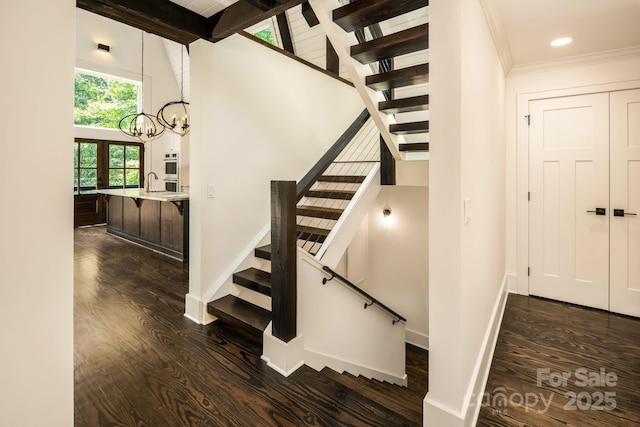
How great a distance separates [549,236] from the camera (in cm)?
358

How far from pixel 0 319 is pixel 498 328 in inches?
128

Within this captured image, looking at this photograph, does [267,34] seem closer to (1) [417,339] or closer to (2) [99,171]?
(2) [99,171]

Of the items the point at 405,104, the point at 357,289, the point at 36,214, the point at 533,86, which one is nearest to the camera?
the point at 36,214

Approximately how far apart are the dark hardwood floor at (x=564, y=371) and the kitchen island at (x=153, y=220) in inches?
163

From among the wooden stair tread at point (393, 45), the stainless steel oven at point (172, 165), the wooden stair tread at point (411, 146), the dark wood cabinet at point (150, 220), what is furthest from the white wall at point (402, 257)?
the stainless steel oven at point (172, 165)

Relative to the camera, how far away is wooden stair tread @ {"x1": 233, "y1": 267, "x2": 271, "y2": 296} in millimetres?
2836

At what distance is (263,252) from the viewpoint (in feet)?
10.5

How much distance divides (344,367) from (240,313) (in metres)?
1.02

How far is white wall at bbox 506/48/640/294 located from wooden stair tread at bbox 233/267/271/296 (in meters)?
2.89

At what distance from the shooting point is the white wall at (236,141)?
9.40 ft

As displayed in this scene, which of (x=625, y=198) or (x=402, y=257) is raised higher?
(x=625, y=198)

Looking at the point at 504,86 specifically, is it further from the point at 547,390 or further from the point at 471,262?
the point at 547,390

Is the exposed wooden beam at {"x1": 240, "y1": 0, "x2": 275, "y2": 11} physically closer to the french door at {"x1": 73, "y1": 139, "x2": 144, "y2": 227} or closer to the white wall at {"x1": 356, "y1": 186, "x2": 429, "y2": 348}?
the white wall at {"x1": 356, "y1": 186, "x2": 429, "y2": 348}

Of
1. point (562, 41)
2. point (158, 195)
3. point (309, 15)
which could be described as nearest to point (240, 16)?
point (309, 15)
